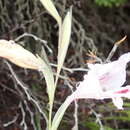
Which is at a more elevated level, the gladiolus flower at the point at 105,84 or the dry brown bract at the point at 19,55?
the dry brown bract at the point at 19,55

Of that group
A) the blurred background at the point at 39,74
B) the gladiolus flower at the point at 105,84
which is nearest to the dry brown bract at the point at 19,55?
the gladiolus flower at the point at 105,84

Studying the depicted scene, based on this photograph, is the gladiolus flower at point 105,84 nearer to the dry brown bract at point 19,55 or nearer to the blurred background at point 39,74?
the dry brown bract at point 19,55

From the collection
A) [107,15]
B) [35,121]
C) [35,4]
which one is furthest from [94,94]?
[107,15]

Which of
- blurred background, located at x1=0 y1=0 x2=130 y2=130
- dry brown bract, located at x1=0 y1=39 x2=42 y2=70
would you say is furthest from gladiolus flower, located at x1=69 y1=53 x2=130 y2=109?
blurred background, located at x1=0 y1=0 x2=130 y2=130

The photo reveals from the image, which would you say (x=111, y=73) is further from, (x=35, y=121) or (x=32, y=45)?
(x=32, y=45)

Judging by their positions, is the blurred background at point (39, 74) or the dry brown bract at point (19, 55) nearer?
the dry brown bract at point (19, 55)
